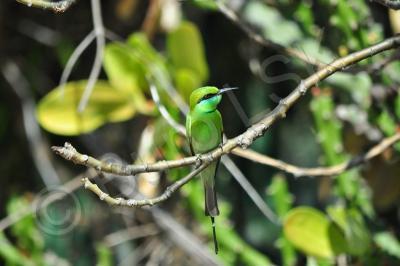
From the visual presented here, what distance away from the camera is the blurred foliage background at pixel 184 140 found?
52.1 inches

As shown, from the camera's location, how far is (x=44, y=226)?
1765 mm

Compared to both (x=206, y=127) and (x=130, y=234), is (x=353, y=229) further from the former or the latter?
(x=206, y=127)

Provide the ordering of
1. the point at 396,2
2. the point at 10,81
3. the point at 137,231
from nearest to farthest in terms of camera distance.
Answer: the point at 396,2, the point at 137,231, the point at 10,81

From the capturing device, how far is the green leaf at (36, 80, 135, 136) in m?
1.51

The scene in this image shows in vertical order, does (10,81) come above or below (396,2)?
above

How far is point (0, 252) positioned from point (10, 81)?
1.38ft

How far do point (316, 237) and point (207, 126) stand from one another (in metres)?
0.67

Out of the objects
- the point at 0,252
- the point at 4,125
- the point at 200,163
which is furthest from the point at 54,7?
the point at 4,125

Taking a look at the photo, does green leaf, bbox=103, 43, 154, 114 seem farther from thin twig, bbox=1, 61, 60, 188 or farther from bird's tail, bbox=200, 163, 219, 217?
bird's tail, bbox=200, 163, 219, 217

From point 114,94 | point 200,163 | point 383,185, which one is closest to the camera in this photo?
point 200,163

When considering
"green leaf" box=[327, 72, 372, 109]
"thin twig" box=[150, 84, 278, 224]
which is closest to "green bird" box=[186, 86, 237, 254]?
"thin twig" box=[150, 84, 278, 224]

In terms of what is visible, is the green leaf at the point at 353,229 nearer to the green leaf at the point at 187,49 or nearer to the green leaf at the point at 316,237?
the green leaf at the point at 316,237

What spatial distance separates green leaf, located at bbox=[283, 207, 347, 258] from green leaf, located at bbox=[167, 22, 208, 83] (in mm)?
365

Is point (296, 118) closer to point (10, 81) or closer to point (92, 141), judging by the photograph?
point (92, 141)
